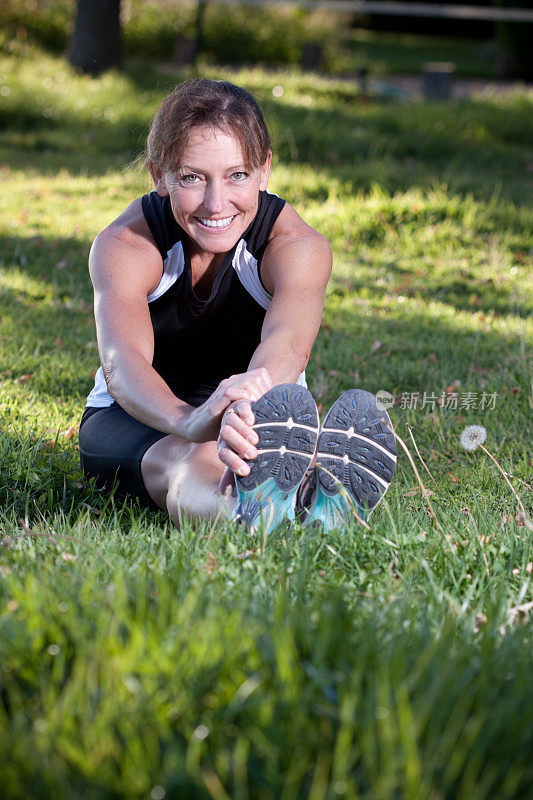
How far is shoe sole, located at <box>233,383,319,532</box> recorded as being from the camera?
8.05 ft

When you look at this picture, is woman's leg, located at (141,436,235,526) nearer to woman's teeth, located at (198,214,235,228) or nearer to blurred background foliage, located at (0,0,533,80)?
woman's teeth, located at (198,214,235,228)

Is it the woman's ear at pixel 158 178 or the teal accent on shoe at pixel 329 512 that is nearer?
the teal accent on shoe at pixel 329 512

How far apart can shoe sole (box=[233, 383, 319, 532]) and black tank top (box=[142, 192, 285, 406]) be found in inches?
27.1

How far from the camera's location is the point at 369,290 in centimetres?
593

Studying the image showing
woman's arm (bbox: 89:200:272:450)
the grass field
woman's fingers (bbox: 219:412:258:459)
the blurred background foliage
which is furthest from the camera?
the blurred background foliage

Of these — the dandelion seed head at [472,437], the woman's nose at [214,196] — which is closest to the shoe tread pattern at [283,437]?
the woman's nose at [214,196]

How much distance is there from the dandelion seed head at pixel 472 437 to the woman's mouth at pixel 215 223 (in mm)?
1441

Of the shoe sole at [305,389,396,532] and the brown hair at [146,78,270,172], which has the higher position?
the brown hair at [146,78,270,172]

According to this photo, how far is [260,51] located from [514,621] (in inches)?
780

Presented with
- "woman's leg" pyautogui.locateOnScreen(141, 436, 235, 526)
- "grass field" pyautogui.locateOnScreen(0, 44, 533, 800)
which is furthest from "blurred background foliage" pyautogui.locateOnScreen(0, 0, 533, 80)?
"woman's leg" pyautogui.locateOnScreen(141, 436, 235, 526)

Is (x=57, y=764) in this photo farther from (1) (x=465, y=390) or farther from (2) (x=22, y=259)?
(2) (x=22, y=259)

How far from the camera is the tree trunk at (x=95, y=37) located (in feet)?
42.4

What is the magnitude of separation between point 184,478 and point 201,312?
2.24 ft

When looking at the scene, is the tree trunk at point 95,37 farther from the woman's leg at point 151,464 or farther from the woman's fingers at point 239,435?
the woman's fingers at point 239,435
